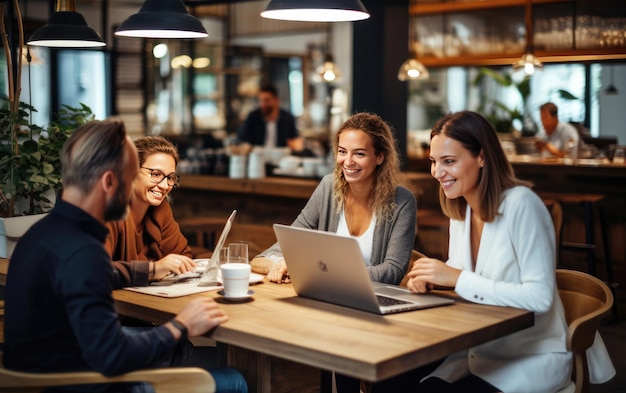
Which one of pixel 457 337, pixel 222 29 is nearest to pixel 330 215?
pixel 457 337

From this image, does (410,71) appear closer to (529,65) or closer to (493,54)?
(529,65)

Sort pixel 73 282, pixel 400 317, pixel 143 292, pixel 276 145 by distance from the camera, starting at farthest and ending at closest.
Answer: pixel 276 145, pixel 143 292, pixel 400 317, pixel 73 282

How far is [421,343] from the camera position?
2213mm

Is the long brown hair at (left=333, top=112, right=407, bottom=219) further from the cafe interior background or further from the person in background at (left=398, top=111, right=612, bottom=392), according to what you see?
the cafe interior background

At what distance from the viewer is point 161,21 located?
3.30 metres

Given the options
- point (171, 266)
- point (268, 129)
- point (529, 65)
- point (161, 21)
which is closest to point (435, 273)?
point (171, 266)

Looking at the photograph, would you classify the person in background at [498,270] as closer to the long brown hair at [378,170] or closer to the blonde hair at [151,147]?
the long brown hair at [378,170]

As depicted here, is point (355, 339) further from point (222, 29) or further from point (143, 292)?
point (222, 29)

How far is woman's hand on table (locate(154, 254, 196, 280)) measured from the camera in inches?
121

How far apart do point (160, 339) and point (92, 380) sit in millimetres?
199

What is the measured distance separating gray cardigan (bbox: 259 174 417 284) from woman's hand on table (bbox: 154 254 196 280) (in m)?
0.44

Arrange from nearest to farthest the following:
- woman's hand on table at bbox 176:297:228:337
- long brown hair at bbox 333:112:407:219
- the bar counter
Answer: woman's hand on table at bbox 176:297:228:337 → long brown hair at bbox 333:112:407:219 → the bar counter

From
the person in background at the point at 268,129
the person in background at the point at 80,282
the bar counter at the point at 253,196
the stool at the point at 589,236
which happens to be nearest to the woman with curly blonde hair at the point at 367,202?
the person in background at the point at 80,282

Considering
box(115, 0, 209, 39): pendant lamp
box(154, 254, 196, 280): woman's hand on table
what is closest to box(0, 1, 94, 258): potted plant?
box(115, 0, 209, 39): pendant lamp
